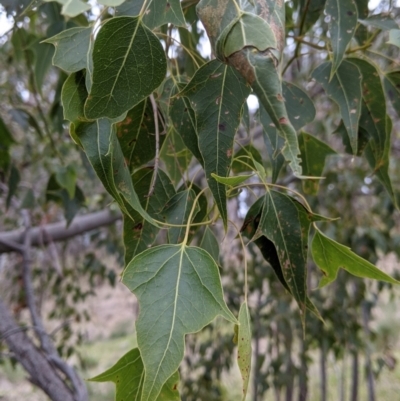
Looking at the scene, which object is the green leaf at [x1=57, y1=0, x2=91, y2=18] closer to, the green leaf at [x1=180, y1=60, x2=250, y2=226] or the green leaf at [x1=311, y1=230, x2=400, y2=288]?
the green leaf at [x1=180, y1=60, x2=250, y2=226]

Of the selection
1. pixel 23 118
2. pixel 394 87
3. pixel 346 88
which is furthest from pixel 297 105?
pixel 23 118

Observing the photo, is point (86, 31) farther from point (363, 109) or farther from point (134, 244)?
point (363, 109)

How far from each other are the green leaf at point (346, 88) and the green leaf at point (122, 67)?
232 mm

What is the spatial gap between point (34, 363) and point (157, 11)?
0.63 m

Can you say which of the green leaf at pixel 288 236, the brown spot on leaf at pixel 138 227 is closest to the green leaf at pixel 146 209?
the brown spot on leaf at pixel 138 227

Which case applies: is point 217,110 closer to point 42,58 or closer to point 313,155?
point 313,155

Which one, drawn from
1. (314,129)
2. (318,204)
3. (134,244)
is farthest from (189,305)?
(314,129)

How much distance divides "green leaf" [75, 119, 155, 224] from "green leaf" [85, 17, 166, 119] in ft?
0.07

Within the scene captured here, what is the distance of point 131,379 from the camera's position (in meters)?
0.41

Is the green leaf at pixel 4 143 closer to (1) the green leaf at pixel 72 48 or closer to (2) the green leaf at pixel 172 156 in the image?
(2) the green leaf at pixel 172 156

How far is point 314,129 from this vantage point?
5.90 ft

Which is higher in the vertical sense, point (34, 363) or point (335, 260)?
point (335, 260)

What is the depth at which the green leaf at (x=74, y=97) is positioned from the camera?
339mm

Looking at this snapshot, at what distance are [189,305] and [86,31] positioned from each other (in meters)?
0.24
